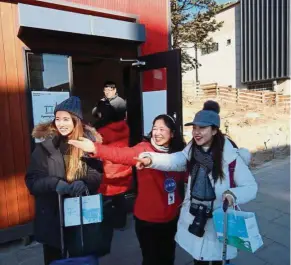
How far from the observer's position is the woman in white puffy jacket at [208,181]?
6.48 feet

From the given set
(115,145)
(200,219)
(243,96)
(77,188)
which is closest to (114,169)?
(115,145)

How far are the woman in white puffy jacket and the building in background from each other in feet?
65.6

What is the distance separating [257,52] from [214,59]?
4288mm

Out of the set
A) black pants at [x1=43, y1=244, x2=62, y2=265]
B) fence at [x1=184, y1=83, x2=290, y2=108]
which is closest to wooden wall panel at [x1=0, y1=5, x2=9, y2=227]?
black pants at [x1=43, y1=244, x2=62, y2=265]

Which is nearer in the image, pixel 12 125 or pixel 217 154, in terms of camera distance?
pixel 217 154

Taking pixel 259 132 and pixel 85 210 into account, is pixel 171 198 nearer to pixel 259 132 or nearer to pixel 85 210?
pixel 85 210

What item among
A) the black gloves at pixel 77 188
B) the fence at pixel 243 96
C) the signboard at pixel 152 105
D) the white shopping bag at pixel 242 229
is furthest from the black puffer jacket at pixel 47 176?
the fence at pixel 243 96

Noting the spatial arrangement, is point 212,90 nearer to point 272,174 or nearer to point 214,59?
point 214,59

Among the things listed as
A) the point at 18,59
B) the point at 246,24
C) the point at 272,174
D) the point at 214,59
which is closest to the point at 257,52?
the point at 246,24

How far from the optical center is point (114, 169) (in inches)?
147

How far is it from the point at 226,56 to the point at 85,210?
26.1 m

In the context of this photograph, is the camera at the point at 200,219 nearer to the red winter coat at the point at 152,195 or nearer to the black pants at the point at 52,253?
the red winter coat at the point at 152,195

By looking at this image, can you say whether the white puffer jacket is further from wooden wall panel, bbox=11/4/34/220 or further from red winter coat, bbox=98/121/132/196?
wooden wall panel, bbox=11/4/34/220

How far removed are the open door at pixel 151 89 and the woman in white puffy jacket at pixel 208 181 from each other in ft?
5.97
